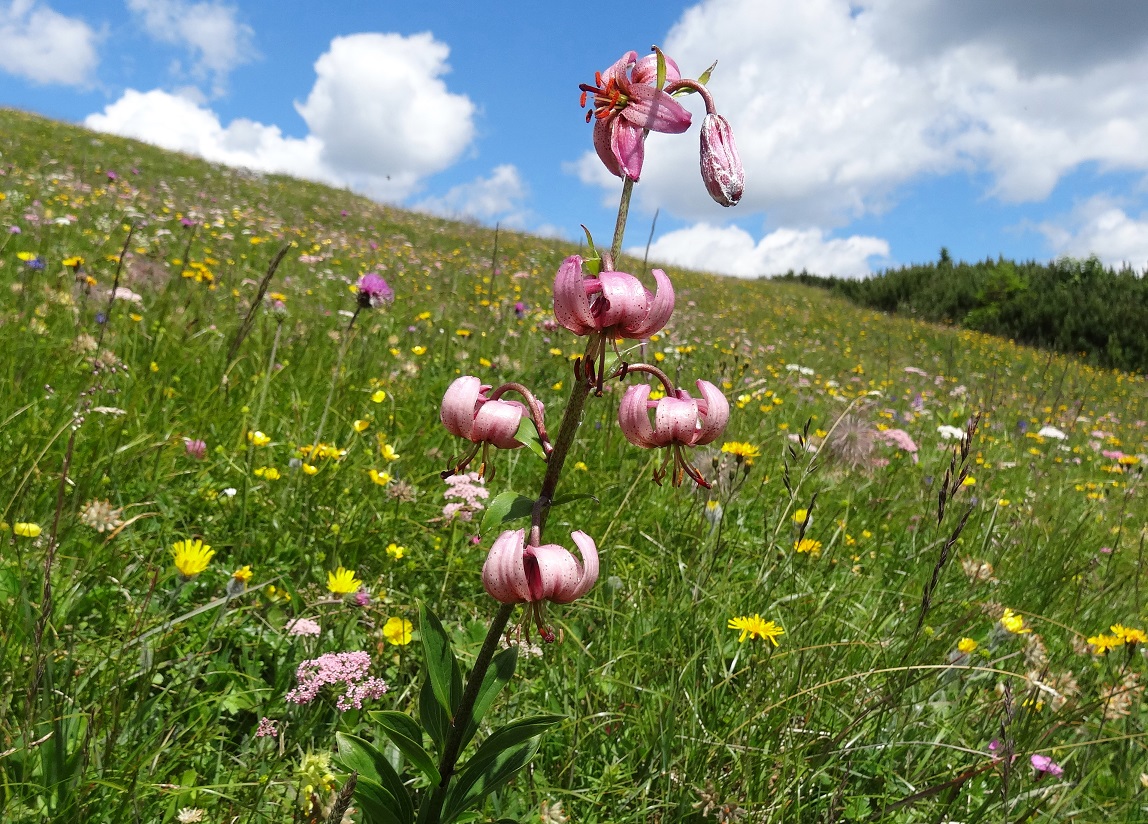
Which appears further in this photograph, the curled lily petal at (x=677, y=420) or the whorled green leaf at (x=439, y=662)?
the whorled green leaf at (x=439, y=662)

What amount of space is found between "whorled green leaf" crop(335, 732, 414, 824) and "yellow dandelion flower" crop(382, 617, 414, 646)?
1.65ft

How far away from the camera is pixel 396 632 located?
174cm

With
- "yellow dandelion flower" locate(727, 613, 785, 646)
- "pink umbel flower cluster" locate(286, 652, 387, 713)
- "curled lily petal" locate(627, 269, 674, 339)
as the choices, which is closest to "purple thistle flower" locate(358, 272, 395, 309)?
"pink umbel flower cluster" locate(286, 652, 387, 713)

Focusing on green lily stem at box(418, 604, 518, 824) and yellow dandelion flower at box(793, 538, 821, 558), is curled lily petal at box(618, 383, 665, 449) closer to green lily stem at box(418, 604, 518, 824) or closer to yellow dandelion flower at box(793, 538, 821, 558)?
green lily stem at box(418, 604, 518, 824)

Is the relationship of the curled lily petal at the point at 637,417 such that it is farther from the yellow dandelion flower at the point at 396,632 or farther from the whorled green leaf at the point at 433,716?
the yellow dandelion flower at the point at 396,632

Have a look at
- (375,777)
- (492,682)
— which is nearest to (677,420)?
(492,682)

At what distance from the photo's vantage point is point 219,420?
281 centimetres

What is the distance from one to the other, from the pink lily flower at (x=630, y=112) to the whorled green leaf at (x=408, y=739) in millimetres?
928

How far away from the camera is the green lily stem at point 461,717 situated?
1093 mm

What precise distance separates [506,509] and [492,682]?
1.20 feet

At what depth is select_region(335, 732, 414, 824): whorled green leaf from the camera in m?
1.18

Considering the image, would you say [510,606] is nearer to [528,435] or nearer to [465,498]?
[528,435]

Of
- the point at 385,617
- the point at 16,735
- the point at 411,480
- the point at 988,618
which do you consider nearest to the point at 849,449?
the point at 988,618

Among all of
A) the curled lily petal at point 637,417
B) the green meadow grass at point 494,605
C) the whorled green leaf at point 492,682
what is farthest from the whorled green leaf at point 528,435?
the green meadow grass at point 494,605
